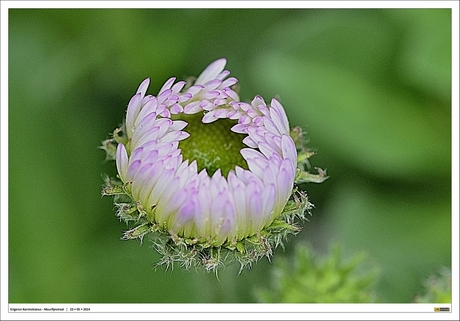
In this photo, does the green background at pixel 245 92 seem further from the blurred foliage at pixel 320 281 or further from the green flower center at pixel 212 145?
the green flower center at pixel 212 145

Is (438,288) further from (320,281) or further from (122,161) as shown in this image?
(122,161)

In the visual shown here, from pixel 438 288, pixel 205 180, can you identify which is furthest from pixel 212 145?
pixel 438 288

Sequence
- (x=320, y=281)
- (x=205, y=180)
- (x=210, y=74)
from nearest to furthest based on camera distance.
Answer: (x=205, y=180) < (x=210, y=74) < (x=320, y=281)

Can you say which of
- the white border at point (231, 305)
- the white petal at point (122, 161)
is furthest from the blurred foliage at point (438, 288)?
the white petal at point (122, 161)

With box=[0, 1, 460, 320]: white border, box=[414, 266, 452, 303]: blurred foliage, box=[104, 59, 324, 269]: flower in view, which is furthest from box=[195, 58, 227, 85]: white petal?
box=[414, 266, 452, 303]: blurred foliage

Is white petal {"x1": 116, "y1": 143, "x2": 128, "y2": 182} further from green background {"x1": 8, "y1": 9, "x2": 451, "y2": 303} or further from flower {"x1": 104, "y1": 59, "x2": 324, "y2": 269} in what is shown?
green background {"x1": 8, "y1": 9, "x2": 451, "y2": 303}
